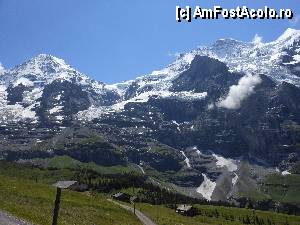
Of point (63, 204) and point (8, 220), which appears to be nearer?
point (8, 220)

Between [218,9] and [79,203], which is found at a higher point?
[218,9]

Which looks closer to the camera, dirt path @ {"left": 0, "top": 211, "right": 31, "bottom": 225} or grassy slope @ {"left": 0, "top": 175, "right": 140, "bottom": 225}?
dirt path @ {"left": 0, "top": 211, "right": 31, "bottom": 225}

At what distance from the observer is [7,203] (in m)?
60.3

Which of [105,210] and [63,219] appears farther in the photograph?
[105,210]

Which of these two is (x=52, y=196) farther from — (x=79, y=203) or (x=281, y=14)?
(x=281, y=14)

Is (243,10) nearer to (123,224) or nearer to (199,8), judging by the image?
(199,8)

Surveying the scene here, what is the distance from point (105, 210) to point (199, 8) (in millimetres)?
50079

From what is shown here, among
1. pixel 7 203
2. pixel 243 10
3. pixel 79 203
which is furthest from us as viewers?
pixel 243 10

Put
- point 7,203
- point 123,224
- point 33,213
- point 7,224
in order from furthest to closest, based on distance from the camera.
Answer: point 123,224 → point 7,203 → point 33,213 → point 7,224

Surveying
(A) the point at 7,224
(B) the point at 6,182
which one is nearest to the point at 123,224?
(B) the point at 6,182

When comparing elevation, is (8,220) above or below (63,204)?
above

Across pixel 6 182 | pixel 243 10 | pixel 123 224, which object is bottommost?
pixel 123 224

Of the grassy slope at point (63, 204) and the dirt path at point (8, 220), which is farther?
the grassy slope at point (63, 204)

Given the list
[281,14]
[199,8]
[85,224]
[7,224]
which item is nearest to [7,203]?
[85,224]
